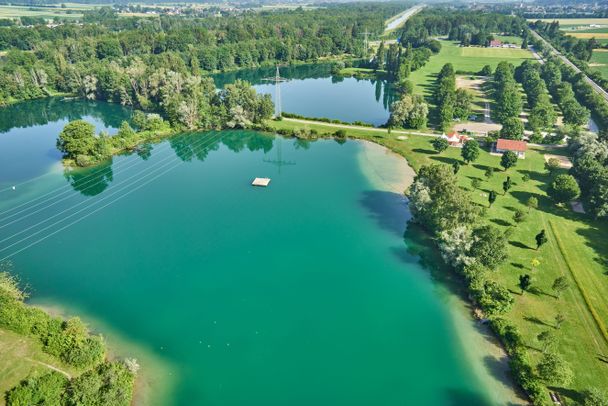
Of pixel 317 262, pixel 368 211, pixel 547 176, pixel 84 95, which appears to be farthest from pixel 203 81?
pixel 547 176

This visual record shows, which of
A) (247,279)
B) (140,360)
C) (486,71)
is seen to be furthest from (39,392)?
(486,71)

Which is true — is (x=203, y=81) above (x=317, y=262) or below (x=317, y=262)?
above

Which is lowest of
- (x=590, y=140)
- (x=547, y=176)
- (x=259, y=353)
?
(x=259, y=353)

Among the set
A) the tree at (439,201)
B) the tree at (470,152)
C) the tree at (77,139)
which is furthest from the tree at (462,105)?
the tree at (77,139)

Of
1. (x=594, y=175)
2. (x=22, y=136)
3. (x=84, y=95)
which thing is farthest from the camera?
(x=84, y=95)

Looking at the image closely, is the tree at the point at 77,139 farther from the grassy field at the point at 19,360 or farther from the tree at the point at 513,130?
the tree at the point at 513,130

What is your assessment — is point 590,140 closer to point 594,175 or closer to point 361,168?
→ point 594,175

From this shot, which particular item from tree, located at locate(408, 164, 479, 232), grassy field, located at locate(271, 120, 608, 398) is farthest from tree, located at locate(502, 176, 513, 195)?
tree, located at locate(408, 164, 479, 232)
